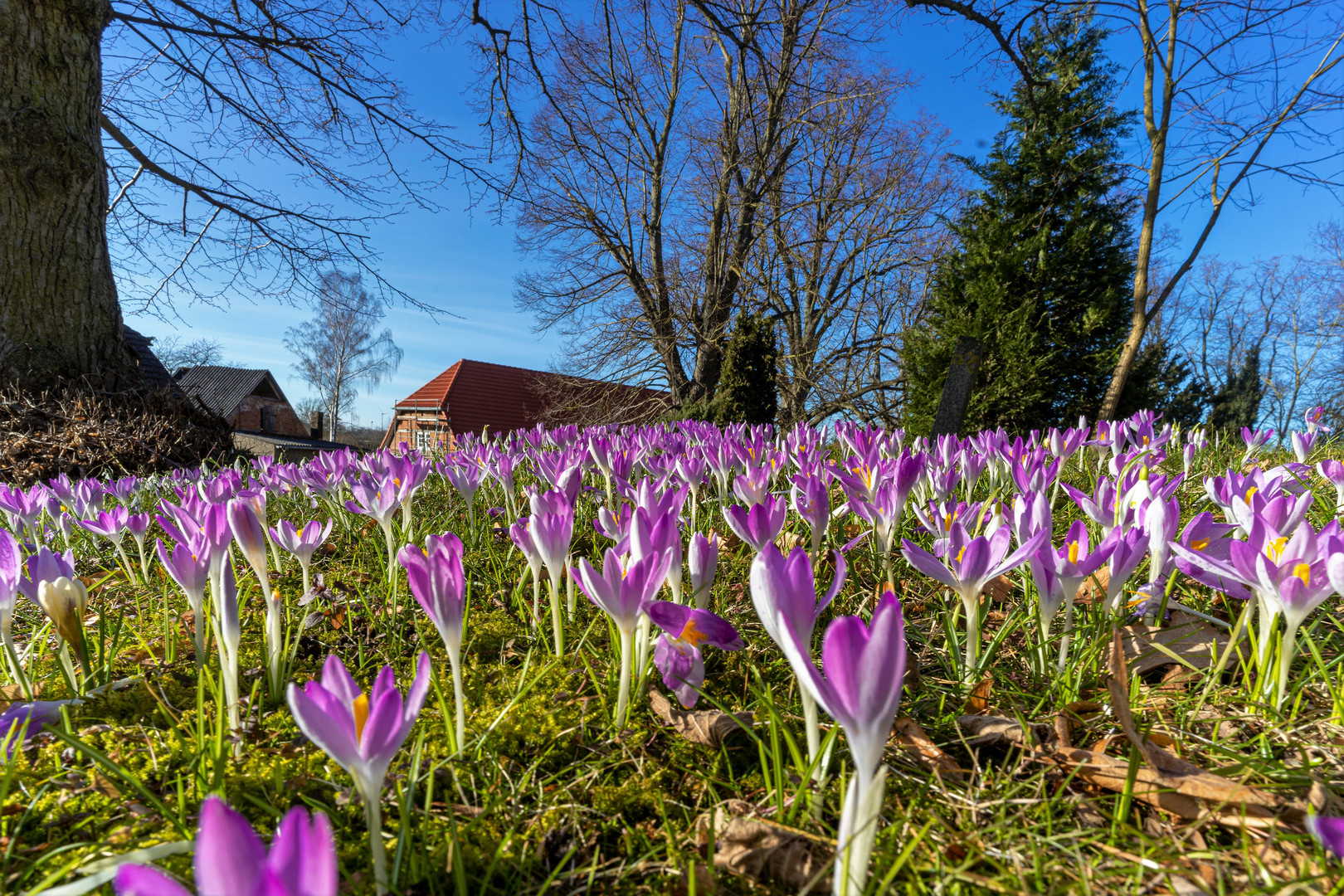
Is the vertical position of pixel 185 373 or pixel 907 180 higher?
pixel 907 180

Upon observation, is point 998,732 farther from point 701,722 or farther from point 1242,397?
point 1242,397

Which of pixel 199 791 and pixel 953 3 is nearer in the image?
pixel 199 791

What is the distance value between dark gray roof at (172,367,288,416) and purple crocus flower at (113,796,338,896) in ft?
141

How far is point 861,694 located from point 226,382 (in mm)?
46525

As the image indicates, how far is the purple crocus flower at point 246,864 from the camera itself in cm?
41

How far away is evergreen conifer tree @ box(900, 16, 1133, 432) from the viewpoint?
11250mm

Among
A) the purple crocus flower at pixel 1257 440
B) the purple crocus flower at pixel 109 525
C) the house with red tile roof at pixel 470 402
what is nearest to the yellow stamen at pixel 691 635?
the purple crocus flower at pixel 109 525

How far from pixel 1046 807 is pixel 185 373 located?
50.8m

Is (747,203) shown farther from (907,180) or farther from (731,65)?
(907,180)

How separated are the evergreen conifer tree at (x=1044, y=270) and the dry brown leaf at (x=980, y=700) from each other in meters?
10.9

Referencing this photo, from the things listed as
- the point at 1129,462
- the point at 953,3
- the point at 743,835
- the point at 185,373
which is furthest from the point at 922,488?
the point at 185,373

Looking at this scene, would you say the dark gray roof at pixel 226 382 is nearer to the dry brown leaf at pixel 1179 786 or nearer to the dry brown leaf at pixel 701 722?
the dry brown leaf at pixel 701 722

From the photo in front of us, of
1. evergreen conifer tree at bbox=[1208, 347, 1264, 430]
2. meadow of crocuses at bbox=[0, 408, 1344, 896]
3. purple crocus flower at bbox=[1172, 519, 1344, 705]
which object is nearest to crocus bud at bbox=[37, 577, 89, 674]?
meadow of crocuses at bbox=[0, 408, 1344, 896]

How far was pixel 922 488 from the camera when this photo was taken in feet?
7.55
